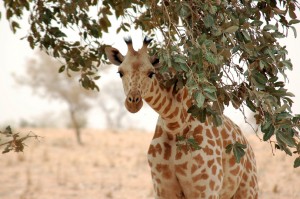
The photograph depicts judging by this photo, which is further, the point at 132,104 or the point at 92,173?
the point at 92,173

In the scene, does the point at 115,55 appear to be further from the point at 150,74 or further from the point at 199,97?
the point at 199,97

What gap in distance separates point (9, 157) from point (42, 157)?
102 centimetres

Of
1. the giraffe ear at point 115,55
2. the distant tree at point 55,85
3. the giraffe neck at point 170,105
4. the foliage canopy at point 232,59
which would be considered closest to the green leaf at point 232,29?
the foliage canopy at point 232,59

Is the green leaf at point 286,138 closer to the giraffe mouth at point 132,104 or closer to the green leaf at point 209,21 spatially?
the green leaf at point 209,21

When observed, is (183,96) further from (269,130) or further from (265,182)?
(265,182)

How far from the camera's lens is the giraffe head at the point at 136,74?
4.13 metres

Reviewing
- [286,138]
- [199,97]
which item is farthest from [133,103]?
[286,138]

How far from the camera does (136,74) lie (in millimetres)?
4316

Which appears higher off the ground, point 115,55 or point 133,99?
point 115,55

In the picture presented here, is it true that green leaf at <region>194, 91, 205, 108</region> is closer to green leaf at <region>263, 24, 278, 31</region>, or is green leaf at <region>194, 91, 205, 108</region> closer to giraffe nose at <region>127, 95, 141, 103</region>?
giraffe nose at <region>127, 95, 141, 103</region>


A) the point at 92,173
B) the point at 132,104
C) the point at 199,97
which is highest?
the point at 92,173

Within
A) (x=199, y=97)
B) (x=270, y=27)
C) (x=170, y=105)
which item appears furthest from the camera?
(x=170, y=105)

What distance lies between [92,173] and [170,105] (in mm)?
9843

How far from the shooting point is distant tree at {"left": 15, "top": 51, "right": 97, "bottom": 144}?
78.4 ft
